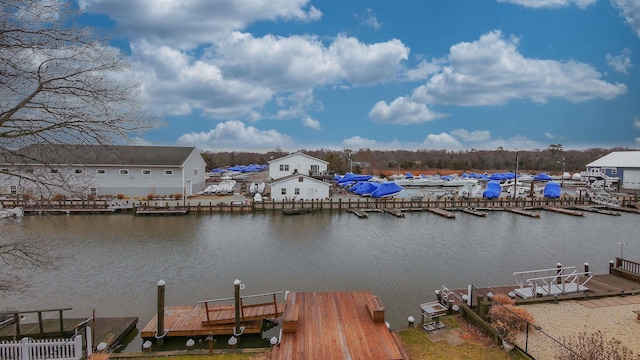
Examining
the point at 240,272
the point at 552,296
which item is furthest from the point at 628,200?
the point at 240,272

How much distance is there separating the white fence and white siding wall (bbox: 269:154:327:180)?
4017cm

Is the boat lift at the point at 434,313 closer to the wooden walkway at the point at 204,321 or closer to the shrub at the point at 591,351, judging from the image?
the shrub at the point at 591,351

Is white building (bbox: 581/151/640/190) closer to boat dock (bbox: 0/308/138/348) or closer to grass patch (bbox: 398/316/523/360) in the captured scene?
grass patch (bbox: 398/316/523/360)

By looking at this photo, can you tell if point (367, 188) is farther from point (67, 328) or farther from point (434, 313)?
point (67, 328)

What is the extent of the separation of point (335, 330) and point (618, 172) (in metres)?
61.3

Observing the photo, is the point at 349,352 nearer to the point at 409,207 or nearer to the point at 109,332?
the point at 109,332

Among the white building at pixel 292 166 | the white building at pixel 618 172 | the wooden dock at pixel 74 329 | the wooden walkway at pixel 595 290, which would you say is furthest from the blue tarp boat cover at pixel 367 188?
the white building at pixel 618 172

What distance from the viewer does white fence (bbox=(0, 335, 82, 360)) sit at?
8.23m

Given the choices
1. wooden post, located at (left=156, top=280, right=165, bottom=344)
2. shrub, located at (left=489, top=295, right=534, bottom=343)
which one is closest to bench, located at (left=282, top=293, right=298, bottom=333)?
wooden post, located at (left=156, top=280, right=165, bottom=344)

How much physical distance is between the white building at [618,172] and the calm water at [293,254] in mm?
23860

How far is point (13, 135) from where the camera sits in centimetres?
548

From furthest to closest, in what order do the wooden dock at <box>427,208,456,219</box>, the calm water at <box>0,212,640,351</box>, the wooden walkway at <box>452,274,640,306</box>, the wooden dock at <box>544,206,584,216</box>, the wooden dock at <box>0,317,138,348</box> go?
the wooden dock at <box>544,206,584,216</box>, the wooden dock at <box>427,208,456,219</box>, the calm water at <box>0,212,640,351</box>, the wooden walkway at <box>452,274,640,306</box>, the wooden dock at <box>0,317,138,348</box>

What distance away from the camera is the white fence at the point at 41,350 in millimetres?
8227

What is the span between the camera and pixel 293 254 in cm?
1961
